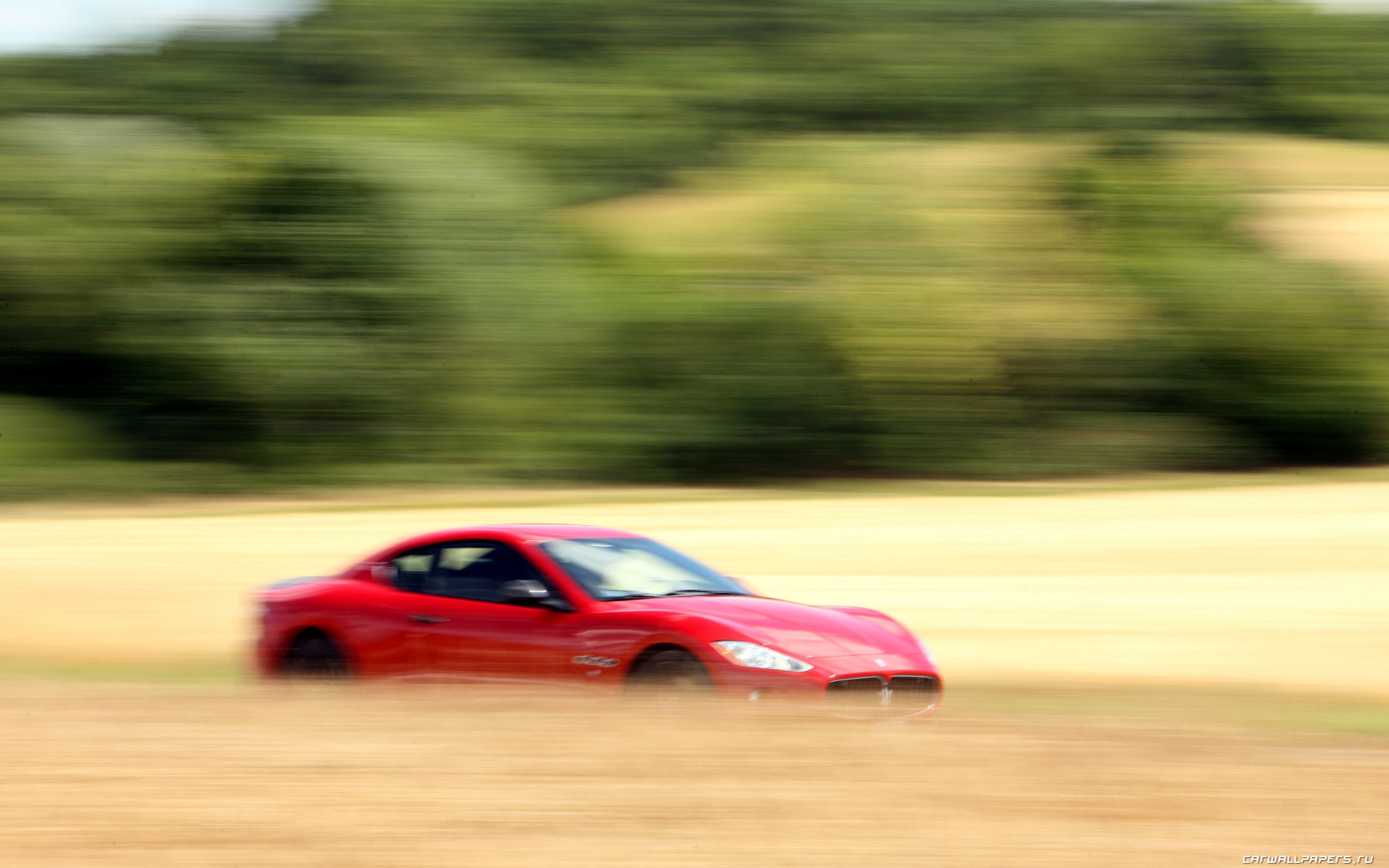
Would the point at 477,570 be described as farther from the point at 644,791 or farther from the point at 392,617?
the point at 644,791

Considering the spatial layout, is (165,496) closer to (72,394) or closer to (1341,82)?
(72,394)

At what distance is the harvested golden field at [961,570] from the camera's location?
9.97 meters

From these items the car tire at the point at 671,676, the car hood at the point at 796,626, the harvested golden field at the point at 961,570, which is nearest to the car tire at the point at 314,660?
the harvested golden field at the point at 961,570

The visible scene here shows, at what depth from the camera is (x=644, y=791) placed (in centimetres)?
505

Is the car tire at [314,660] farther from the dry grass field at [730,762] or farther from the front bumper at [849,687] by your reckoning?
the front bumper at [849,687]

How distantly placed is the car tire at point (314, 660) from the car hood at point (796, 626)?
6.21 feet

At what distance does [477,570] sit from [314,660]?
1.18 meters

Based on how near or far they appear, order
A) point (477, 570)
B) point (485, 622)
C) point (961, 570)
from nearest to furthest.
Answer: point (485, 622) < point (477, 570) < point (961, 570)

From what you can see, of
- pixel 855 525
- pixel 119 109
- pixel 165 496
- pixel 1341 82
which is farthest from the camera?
pixel 1341 82

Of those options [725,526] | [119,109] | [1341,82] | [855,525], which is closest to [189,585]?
[725,526]

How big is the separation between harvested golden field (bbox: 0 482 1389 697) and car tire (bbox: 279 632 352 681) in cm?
113

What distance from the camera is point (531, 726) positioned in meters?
5.84

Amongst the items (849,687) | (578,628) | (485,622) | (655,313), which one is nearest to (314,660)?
(485,622)

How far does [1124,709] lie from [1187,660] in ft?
7.74
